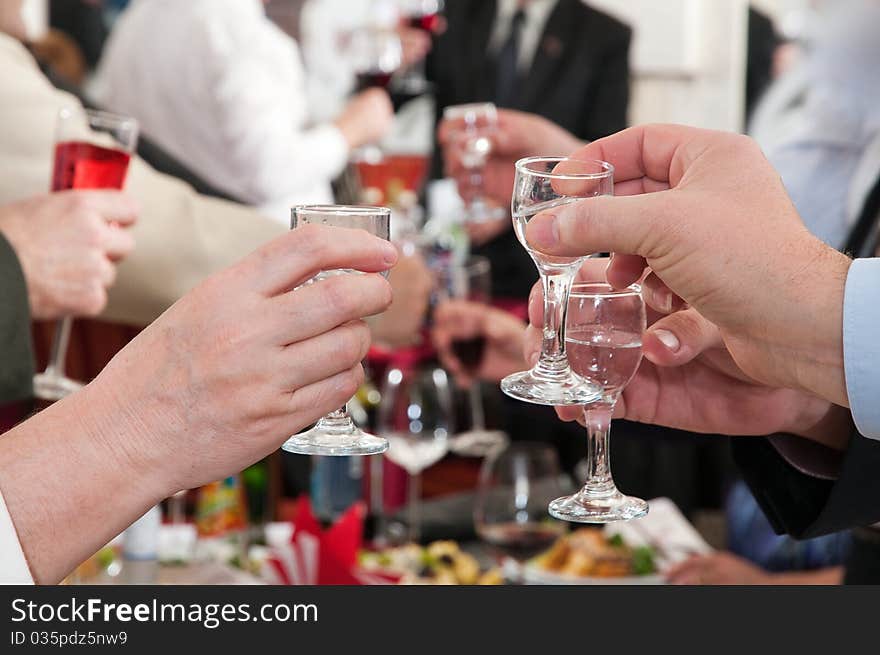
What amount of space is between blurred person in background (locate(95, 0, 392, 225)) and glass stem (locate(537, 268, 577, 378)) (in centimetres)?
272

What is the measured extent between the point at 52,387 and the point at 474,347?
905 mm

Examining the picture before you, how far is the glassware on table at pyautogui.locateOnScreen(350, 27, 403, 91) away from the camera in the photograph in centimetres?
336

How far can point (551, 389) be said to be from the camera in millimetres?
956

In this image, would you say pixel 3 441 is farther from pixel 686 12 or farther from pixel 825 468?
pixel 686 12

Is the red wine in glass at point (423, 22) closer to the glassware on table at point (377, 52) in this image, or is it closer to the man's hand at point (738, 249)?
the glassware on table at point (377, 52)

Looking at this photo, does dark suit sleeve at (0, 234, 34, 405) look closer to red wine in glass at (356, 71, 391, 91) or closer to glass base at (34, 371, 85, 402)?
glass base at (34, 371, 85, 402)

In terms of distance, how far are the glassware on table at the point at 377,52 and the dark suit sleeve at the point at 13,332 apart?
203cm

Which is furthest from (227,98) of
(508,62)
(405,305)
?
(508,62)

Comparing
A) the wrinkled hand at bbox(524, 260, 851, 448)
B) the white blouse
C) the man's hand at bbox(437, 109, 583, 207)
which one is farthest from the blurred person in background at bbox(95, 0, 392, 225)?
the wrinkled hand at bbox(524, 260, 851, 448)

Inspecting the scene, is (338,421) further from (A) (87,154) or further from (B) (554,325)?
(A) (87,154)

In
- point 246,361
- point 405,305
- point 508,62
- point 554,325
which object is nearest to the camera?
point 246,361

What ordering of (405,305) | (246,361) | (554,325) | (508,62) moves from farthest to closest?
(508,62) → (405,305) → (554,325) → (246,361)

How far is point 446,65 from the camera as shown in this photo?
513 cm
